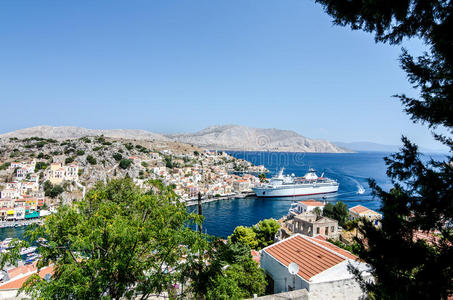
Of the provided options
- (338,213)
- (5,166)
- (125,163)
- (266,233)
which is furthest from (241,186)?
(5,166)

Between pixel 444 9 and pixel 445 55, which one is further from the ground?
pixel 444 9

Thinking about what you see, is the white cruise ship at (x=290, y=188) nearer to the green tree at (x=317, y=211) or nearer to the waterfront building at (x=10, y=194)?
the green tree at (x=317, y=211)

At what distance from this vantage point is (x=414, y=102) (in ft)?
8.18

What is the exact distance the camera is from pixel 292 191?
47125 mm

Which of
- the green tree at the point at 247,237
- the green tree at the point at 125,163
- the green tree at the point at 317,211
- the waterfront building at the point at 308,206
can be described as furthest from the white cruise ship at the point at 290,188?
the green tree at the point at 247,237

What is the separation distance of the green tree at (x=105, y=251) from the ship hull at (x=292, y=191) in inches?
1682

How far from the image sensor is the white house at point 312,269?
639 cm

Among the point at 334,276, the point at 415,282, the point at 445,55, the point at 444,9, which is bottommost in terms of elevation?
the point at 334,276

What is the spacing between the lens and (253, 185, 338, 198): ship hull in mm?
46094

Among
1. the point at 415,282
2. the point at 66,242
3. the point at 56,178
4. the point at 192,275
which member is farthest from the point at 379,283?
the point at 56,178

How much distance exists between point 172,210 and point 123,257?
1.21m

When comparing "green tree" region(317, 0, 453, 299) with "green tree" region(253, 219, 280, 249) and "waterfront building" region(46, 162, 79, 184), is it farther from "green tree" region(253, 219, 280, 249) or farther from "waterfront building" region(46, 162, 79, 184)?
"waterfront building" region(46, 162, 79, 184)

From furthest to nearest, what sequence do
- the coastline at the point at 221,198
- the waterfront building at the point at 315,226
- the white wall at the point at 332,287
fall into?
the coastline at the point at 221,198
the waterfront building at the point at 315,226
the white wall at the point at 332,287

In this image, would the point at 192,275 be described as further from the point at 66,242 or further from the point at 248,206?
the point at 248,206
